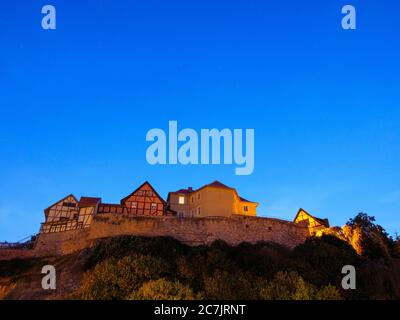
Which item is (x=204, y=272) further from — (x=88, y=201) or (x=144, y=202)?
(x=88, y=201)

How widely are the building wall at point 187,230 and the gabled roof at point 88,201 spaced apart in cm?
417

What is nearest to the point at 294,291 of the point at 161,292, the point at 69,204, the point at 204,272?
the point at 204,272

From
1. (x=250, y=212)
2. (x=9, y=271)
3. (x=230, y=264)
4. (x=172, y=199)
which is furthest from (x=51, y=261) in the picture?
(x=250, y=212)

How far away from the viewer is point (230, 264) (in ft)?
106

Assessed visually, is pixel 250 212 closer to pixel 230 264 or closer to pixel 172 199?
pixel 172 199

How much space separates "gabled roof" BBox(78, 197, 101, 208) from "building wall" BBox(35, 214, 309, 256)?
417cm

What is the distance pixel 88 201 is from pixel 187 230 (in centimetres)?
1650

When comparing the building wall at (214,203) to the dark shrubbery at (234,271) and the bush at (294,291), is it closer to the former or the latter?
the dark shrubbery at (234,271)

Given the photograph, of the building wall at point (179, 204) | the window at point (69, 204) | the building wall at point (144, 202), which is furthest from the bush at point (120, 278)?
the window at point (69, 204)

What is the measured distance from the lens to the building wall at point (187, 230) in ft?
134

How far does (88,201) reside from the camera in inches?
1972

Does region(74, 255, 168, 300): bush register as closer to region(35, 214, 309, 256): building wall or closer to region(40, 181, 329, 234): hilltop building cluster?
region(35, 214, 309, 256): building wall

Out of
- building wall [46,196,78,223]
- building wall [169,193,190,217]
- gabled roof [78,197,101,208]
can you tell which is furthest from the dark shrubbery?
building wall [46,196,78,223]
